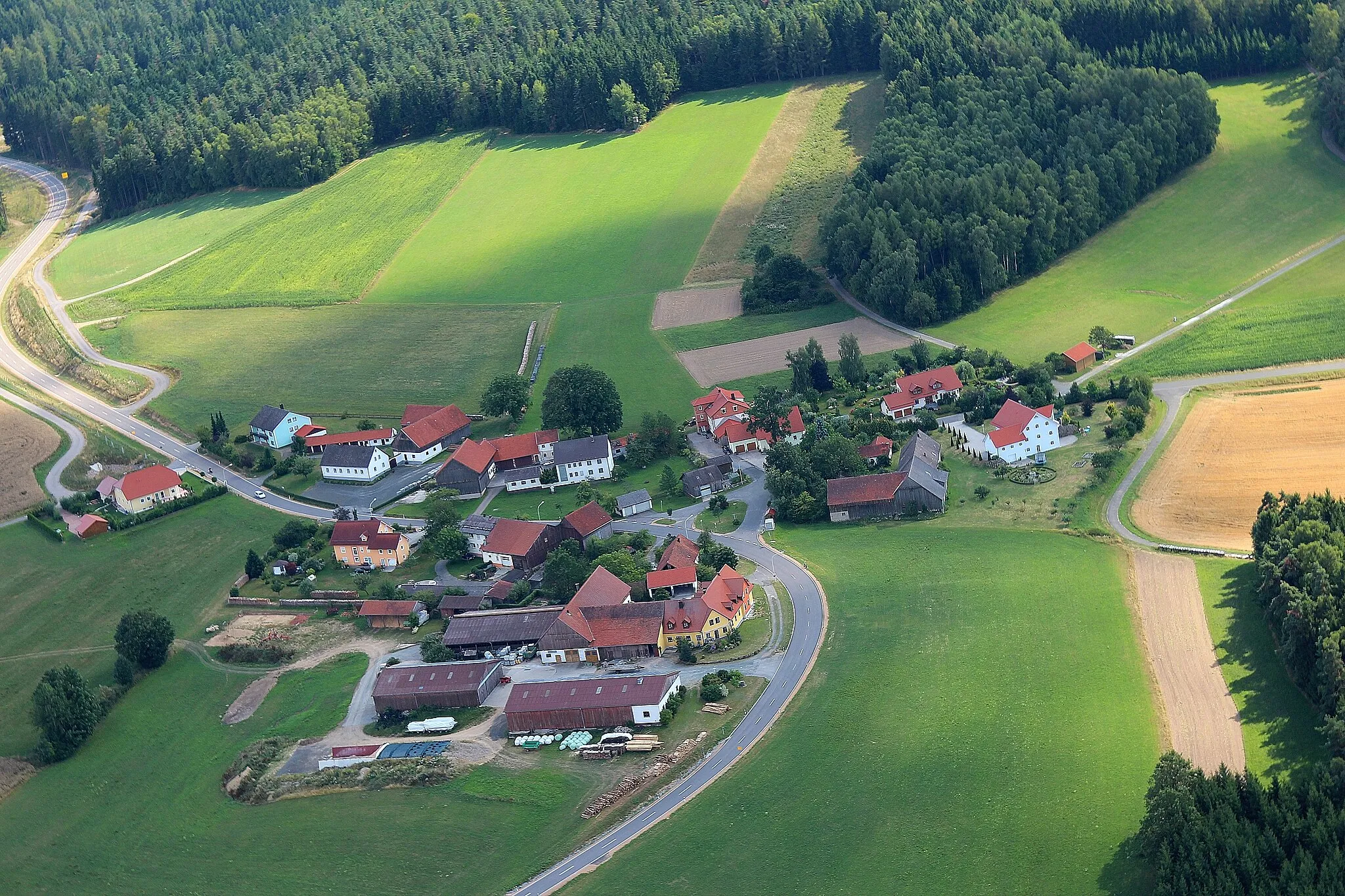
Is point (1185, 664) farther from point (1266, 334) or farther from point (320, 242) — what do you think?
point (320, 242)

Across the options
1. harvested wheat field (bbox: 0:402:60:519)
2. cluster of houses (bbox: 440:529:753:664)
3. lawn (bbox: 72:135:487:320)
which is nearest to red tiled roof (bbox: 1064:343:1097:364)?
cluster of houses (bbox: 440:529:753:664)

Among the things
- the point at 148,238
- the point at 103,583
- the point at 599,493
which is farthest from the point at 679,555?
the point at 148,238

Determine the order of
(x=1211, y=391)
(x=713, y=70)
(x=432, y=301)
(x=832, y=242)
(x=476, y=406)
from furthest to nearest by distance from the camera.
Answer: (x=713, y=70), (x=432, y=301), (x=832, y=242), (x=476, y=406), (x=1211, y=391)

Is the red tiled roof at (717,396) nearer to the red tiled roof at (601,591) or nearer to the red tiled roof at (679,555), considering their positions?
the red tiled roof at (679,555)

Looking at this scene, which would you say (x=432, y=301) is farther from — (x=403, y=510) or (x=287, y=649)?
(x=287, y=649)

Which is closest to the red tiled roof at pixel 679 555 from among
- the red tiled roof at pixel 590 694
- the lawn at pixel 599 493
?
the lawn at pixel 599 493

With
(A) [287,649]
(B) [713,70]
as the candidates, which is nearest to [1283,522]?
(A) [287,649]
